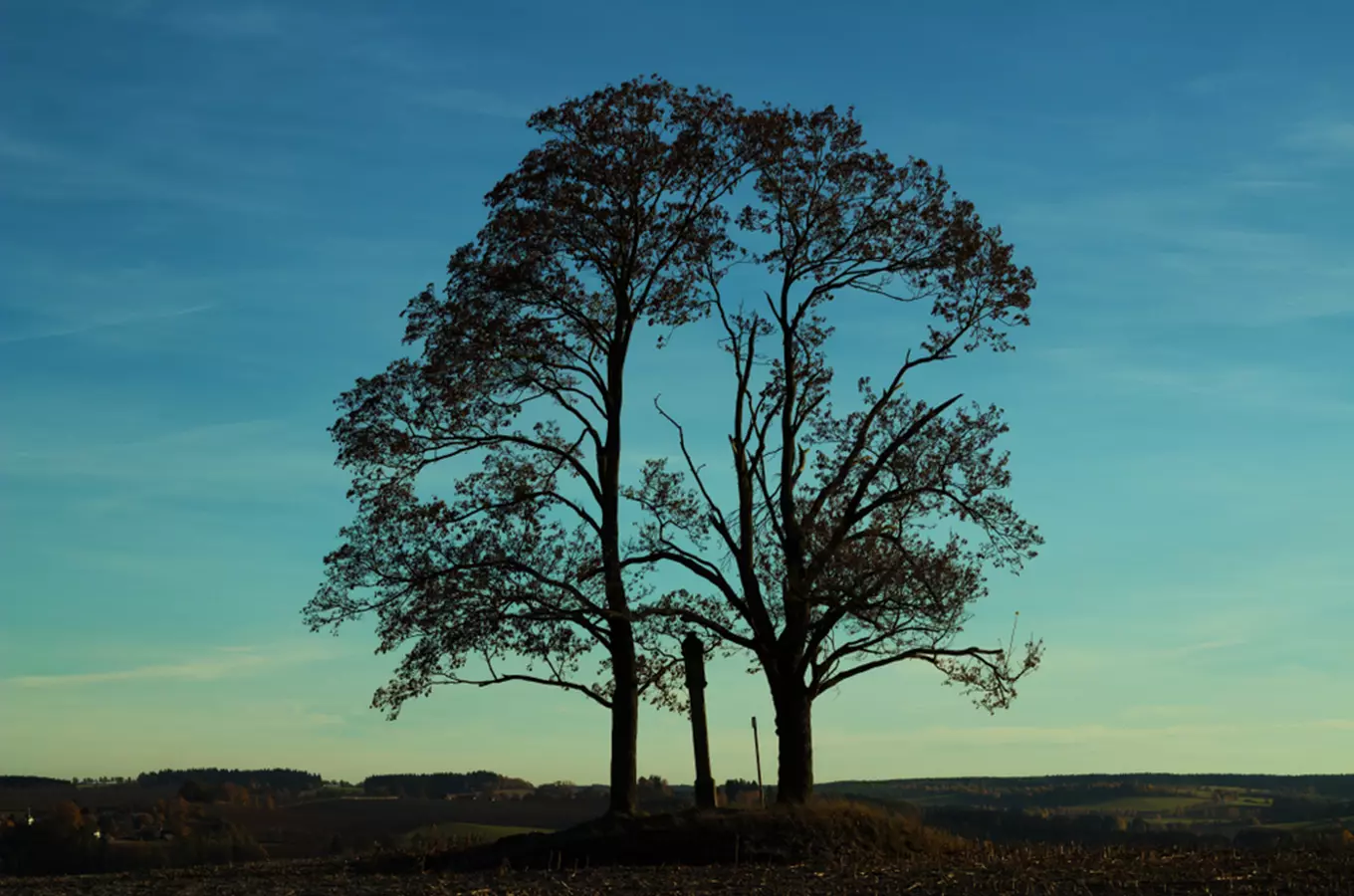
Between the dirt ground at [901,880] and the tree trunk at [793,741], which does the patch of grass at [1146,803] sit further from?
the dirt ground at [901,880]

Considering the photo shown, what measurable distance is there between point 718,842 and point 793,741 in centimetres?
473

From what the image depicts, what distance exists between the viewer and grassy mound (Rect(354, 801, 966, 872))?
1917 cm

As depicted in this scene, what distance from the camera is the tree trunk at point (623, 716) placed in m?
Result: 24.7

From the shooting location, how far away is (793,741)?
24.0 m

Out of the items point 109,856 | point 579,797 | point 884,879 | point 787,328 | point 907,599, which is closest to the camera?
point 884,879

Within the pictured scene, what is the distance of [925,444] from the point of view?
2495cm

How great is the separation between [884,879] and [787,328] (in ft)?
41.0

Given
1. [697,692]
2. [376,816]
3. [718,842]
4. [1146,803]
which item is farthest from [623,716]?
[1146,803]

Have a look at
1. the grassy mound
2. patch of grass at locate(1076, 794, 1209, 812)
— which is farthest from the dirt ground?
patch of grass at locate(1076, 794, 1209, 812)

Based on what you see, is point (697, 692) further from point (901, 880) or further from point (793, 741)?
point (901, 880)

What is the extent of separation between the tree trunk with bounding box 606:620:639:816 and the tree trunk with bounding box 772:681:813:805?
263 centimetres

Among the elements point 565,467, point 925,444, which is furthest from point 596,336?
point 925,444

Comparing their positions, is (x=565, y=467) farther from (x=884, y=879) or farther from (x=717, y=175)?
(x=884, y=879)

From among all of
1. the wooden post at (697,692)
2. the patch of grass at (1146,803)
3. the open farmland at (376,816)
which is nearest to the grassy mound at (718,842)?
the wooden post at (697,692)
